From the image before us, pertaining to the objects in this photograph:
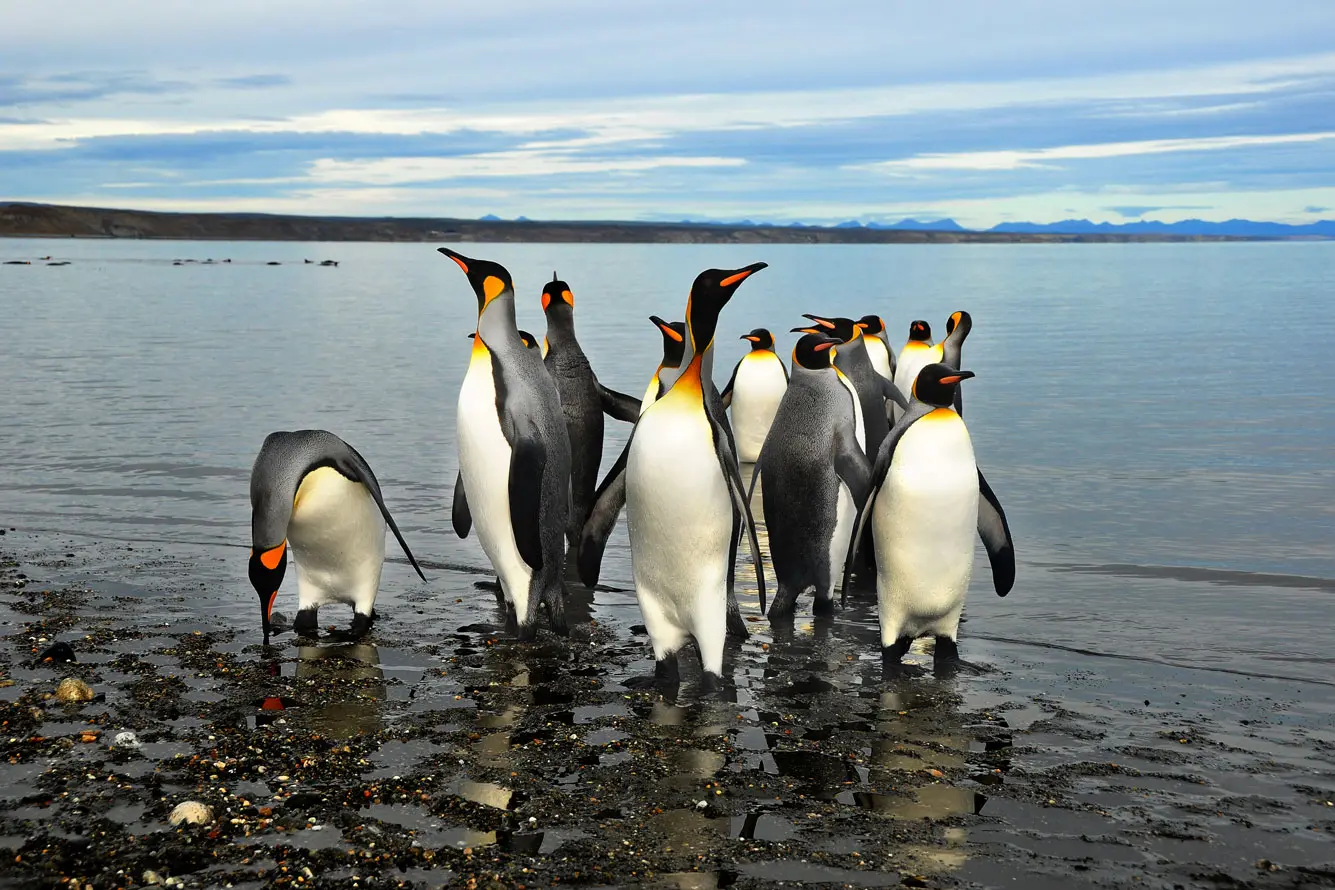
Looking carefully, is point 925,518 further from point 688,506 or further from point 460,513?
point 460,513

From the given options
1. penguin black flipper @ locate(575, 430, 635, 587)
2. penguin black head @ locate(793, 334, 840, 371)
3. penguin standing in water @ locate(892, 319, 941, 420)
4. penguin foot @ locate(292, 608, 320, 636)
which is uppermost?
penguin black head @ locate(793, 334, 840, 371)

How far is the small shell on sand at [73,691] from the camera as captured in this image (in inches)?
184

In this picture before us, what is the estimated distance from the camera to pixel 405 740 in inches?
173

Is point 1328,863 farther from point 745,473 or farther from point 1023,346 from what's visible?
point 1023,346

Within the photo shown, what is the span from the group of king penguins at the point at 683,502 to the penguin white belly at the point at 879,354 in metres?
3.76

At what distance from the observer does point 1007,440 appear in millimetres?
12461

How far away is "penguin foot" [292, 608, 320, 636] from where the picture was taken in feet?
19.2

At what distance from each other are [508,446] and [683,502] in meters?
1.02

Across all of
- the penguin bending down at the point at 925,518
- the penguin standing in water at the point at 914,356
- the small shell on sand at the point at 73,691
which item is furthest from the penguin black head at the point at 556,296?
the penguin standing in water at the point at 914,356

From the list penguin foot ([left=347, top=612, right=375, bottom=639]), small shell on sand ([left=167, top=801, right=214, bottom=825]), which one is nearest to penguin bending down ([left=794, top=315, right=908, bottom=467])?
penguin foot ([left=347, top=612, right=375, bottom=639])

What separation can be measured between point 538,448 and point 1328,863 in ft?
10.6

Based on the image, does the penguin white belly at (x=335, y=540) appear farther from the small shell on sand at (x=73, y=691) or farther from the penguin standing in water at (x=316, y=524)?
the small shell on sand at (x=73, y=691)

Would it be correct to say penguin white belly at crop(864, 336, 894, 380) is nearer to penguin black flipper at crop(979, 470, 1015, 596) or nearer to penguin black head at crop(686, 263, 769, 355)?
penguin black flipper at crop(979, 470, 1015, 596)

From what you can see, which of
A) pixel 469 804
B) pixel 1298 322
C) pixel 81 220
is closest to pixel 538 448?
pixel 469 804
